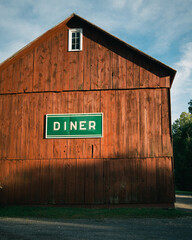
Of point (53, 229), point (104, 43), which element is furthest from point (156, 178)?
point (104, 43)

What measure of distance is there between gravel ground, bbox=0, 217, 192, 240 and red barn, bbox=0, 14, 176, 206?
3.11 meters

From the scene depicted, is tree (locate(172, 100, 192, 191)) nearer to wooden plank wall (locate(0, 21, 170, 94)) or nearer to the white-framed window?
wooden plank wall (locate(0, 21, 170, 94))

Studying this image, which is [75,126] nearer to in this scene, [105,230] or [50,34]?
[50,34]

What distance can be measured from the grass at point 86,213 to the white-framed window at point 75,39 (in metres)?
7.90

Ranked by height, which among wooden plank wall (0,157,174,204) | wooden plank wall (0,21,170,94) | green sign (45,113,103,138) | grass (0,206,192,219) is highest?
wooden plank wall (0,21,170,94)

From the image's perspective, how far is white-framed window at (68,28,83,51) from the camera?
1447cm

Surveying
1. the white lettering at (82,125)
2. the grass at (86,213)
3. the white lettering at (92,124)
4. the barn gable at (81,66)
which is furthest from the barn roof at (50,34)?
the grass at (86,213)

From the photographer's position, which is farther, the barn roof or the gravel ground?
the barn roof

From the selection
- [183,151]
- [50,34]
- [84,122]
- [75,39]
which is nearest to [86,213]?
[84,122]

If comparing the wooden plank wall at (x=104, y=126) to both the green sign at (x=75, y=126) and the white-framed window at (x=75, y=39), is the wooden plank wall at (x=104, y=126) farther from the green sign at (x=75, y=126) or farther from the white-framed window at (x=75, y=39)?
the white-framed window at (x=75, y=39)

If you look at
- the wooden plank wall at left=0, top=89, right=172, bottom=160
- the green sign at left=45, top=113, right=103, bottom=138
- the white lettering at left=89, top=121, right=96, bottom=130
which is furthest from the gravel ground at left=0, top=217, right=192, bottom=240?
the white lettering at left=89, top=121, right=96, bottom=130

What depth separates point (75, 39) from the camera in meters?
14.6

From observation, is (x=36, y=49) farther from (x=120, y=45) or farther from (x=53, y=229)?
(x=53, y=229)

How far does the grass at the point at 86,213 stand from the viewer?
11016 mm
